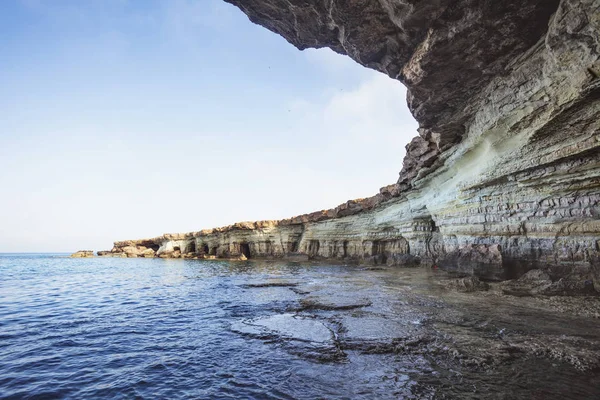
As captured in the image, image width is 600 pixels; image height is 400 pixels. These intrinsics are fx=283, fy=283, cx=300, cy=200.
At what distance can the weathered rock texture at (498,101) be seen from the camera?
780cm

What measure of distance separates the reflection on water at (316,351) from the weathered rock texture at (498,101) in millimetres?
3657

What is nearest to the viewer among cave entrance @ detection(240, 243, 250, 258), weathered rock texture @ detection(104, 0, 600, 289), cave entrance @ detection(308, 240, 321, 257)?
weathered rock texture @ detection(104, 0, 600, 289)

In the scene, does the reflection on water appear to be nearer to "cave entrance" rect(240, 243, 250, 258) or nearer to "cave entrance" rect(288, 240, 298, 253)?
"cave entrance" rect(288, 240, 298, 253)

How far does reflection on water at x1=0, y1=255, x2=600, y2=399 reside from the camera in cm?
415

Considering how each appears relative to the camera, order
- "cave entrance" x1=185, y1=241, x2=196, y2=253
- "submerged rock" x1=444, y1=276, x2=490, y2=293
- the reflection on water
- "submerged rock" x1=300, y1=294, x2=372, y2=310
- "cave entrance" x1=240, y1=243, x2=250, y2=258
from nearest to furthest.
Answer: the reflection on water, "submerged rock" x1=300, y1=294, x2=372, y2=310, "submerged rock" x1=444, y1=276, x2=490, y2=293, "cave entrance" x1=240, y1=243, x2=250, y2=258, "cave entrance" x1=185, y1=241, x2=196, y2=253

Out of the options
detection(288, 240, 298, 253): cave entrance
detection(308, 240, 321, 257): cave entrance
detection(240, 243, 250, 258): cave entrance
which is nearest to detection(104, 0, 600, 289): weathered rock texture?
detection(308, 240, 321, 257): cave entrance

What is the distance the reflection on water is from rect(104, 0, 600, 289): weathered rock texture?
3.66 meters

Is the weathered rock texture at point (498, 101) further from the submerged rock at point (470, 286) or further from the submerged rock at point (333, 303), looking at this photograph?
the submerged rock at point (333, 303)

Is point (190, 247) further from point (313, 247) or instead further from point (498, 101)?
point (498, 101)

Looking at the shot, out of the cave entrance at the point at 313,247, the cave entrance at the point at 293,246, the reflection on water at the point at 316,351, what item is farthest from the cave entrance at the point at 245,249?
the reflection on water at the point at 316,351

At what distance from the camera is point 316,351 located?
545 centimetres

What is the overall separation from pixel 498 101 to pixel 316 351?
10724mm

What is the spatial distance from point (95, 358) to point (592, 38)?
43.1 ft

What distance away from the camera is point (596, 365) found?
4254 millimetres
